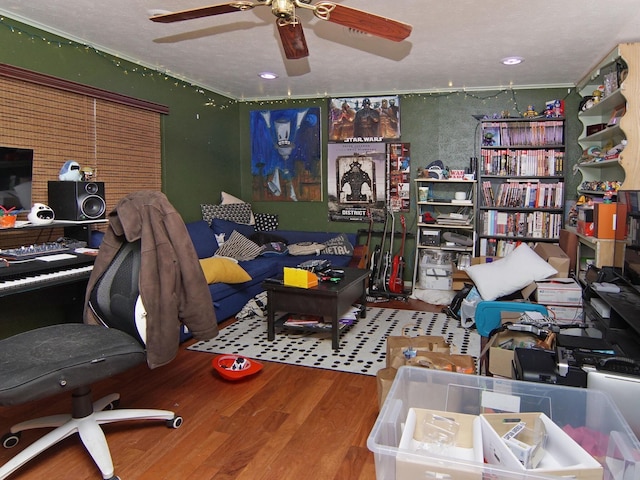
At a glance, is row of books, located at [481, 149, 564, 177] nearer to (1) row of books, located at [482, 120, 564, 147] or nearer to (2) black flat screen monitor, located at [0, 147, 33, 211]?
(1) row of books, located at [482, 120, 564, 147]

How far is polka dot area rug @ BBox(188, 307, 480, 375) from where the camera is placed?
319 centimetres

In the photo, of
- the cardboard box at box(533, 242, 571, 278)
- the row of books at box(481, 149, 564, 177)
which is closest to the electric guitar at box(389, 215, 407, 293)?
the row of books at box(481, 149, 564, 177)

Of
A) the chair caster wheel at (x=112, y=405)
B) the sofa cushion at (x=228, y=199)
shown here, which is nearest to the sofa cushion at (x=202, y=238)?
the sofa cushion at (x=228, y=199)

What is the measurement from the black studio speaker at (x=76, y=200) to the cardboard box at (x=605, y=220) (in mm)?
3738

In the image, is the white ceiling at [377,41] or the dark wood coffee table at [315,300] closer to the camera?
the white ceiling at [377,41]

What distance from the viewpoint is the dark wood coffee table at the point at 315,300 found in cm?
336

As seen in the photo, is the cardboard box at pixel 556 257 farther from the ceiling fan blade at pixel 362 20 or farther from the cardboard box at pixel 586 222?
the ceiling fan blade at pixel 362 20

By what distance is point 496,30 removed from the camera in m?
3.30

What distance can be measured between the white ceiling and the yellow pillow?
1766 millimetres

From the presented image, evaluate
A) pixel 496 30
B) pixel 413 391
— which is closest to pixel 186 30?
pixel 496 30

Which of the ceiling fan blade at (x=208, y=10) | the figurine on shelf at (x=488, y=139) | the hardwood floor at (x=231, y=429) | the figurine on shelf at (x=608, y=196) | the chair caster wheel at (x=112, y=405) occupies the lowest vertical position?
the hardwood floor at (x=231, y=429)

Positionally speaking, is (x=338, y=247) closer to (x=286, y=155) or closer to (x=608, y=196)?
(x=286, y=155)

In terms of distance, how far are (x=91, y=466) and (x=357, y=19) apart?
240 cm

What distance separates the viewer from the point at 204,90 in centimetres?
522
